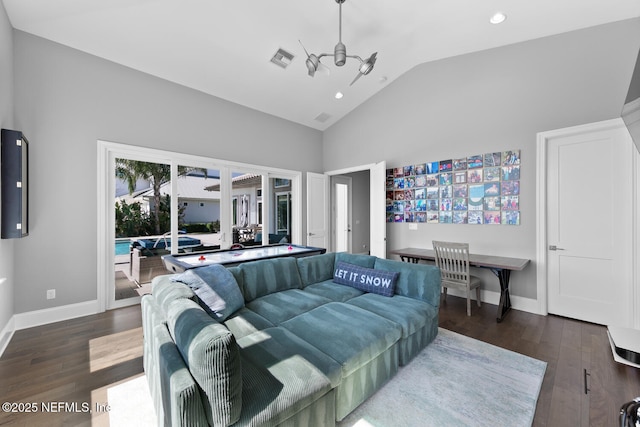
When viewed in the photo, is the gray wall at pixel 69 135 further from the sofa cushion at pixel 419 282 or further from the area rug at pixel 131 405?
the sofa cushion at pixel 419 282

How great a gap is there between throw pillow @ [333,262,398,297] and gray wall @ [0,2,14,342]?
3232 mm

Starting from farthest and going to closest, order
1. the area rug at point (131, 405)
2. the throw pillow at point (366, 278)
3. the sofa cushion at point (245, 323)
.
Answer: the throw pillow at point (366, 278) < the sofa cushion at point (245, 323) < the area rug at point (131, 405)

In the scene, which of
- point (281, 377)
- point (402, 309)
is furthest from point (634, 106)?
point (281, 377)

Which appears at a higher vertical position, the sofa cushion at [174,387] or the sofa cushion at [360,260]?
the sofa cushion at [360,260]

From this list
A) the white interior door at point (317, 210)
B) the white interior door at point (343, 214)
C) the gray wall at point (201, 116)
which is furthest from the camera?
the white interior door at point (343, 214)

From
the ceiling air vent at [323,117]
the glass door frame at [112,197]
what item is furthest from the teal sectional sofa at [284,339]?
the ceiling air vent at [323,117]

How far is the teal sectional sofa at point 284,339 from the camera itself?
1161 millimetres

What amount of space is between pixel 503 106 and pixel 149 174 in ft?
17.2

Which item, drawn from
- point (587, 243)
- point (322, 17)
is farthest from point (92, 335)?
point (587, 243)

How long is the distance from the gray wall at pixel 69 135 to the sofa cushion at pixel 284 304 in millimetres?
2576

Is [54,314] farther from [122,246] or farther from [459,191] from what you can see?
[459,191]

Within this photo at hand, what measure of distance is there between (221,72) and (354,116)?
9.08 ft

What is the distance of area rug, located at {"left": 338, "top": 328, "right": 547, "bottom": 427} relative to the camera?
5.58 feet

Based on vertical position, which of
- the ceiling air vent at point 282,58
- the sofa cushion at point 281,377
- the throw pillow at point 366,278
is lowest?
the sofa cushion at point 281,377
